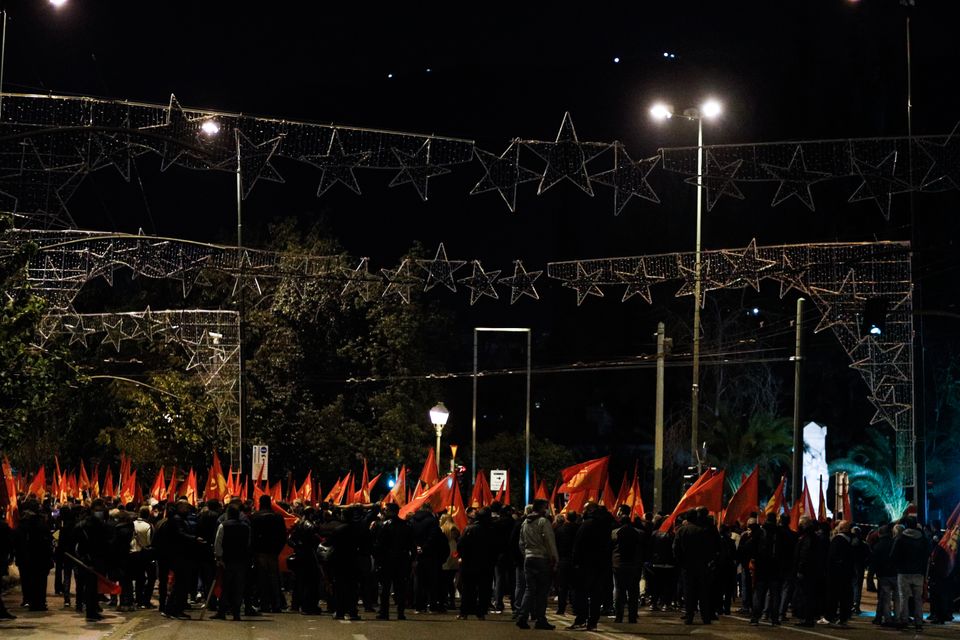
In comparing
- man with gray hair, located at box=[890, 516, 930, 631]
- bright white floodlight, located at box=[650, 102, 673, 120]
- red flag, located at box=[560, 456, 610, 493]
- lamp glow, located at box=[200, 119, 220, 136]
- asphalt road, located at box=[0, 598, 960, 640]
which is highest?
bright white floodlight, located at box=[650, 102, 673, 120]

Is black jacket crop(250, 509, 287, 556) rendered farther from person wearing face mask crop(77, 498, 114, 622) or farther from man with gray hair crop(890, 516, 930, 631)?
man with gray hair crop(890, 516, 930, 631)

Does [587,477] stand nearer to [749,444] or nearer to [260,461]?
[260,461]

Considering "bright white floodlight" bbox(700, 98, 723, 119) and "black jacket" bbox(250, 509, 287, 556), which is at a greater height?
"bright white floodlight" bbox(700, 98, 723, 119)

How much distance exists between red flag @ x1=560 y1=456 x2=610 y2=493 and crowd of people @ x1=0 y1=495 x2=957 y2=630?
12.1ft

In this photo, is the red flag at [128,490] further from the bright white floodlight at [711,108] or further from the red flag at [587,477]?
the bright white floodlight at [711,108]

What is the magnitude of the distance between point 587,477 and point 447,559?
511 centimetres

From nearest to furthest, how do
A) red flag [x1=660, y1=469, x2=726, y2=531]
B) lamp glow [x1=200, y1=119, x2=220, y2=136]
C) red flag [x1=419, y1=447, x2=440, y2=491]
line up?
1. lamp glow [x1=200, y1=119, x2=220, y2=136]
2. red flag [x1=660, y1=469, x2=726, y2=531]
3. red flag [x1=419, y1=447, x2=440, y2=491]

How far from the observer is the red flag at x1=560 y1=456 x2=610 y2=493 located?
88.1 ft

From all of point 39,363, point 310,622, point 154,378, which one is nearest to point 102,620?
point 310,622

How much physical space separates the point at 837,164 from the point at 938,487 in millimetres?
32493

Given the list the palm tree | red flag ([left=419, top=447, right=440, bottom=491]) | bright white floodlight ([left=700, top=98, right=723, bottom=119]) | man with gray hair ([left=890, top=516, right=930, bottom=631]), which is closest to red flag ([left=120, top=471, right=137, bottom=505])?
red flag ([left=419, top=447, right=440, bottom=491])

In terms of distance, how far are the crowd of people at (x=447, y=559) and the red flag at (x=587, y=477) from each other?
368 centimetres

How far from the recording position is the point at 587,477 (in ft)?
88.3

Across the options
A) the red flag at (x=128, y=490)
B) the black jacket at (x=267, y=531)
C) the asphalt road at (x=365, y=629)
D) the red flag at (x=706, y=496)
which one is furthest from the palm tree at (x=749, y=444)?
the black jacket at (x=267, y=531)
